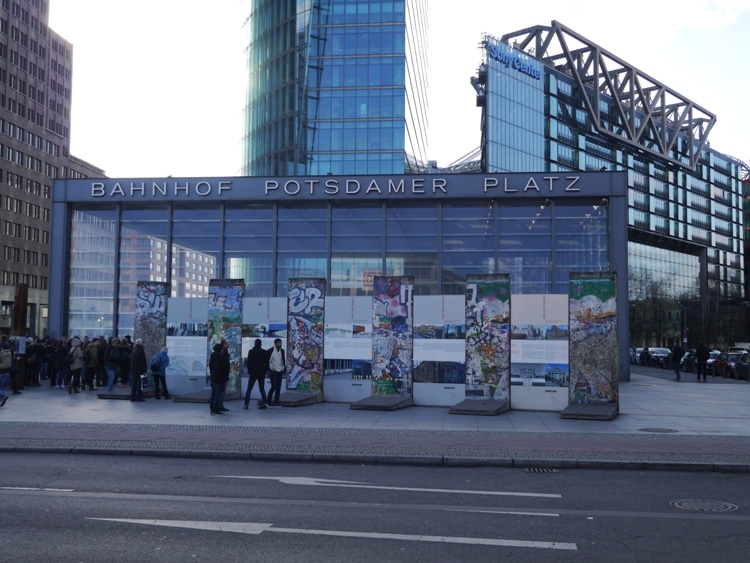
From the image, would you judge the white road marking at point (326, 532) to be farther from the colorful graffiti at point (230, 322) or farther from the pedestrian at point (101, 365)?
the pedestrian at point (101, 365)

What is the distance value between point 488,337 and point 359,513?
13.1 metres

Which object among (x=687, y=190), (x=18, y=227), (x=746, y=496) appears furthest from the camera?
(x=687, y=190)

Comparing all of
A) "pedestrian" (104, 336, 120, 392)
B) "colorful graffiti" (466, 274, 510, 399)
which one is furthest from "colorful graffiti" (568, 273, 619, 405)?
"pedestrian" (104, 336, 120, 392)

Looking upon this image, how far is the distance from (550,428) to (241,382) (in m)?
10.4

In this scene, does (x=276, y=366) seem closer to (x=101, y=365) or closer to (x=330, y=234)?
(x=101, y=365)

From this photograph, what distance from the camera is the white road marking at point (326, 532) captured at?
289 inches

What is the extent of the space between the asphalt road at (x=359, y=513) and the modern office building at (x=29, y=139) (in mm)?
92883

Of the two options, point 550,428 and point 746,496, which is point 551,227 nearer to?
point 550,428

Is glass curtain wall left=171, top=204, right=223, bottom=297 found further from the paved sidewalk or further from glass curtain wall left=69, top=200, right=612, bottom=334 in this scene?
the paved sidewalk

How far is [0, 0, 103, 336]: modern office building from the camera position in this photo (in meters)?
99.8

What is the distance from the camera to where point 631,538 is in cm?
765

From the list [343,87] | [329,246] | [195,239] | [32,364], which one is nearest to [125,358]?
[32,364]

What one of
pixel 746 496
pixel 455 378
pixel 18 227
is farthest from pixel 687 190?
pixel 746 496

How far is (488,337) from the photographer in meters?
21.3
